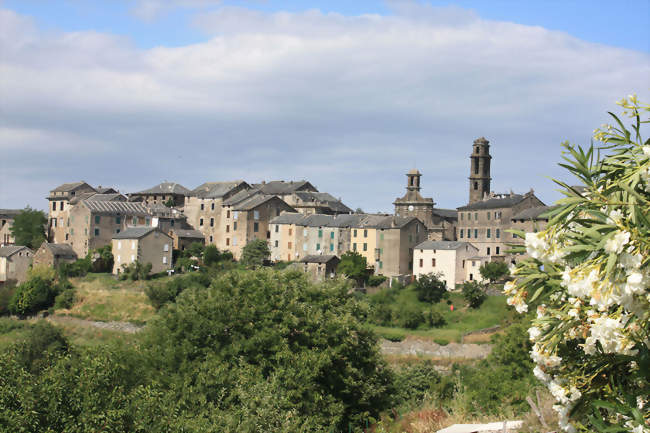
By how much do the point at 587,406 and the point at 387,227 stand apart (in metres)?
62.8

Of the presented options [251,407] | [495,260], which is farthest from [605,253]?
[495,260]

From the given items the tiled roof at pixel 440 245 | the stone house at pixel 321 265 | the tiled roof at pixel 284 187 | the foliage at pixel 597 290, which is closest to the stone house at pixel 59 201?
the tiled roof at pixel 284 187

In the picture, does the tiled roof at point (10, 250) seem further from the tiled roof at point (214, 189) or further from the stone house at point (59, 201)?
the tiled roof at point (214, 189)

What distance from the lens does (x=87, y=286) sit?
67.3 m

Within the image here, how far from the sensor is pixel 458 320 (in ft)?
181

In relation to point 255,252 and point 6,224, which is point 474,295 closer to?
point 255,252

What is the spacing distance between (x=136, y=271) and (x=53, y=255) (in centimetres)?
1021

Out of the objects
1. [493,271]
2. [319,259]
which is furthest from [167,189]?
[493,271]

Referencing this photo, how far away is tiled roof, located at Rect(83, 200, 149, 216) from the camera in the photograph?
251 feet

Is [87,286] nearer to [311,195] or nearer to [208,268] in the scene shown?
[208,268]

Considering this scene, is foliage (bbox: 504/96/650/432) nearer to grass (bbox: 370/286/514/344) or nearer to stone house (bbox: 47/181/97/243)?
grass (bbox: 370/286/514/344)

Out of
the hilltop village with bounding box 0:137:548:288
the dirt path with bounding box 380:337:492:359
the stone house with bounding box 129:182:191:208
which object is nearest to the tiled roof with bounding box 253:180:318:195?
the hilltop village with bounding box 0:137:548:288

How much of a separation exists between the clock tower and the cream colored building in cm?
883

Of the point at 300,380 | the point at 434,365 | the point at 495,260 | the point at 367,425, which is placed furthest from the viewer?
the point at 495,260
